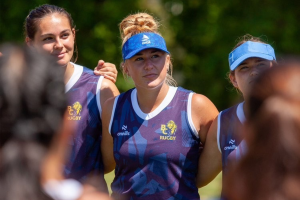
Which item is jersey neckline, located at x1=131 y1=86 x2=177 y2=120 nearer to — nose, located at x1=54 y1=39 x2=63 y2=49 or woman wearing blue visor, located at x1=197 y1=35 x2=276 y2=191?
woman wearing blue visor, located at x1=197 y1=35 x2=276 y2=191

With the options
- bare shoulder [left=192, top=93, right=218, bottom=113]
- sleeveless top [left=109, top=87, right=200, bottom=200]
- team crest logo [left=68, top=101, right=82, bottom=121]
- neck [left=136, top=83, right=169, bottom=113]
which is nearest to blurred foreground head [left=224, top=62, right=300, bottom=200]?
sleeveless top [left=109, top=87, right=200, bottom=200]

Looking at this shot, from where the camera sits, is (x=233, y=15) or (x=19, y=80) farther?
(x=233, y=15)

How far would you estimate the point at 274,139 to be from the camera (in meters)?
1.75

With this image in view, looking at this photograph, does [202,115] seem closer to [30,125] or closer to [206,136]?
[206,136]

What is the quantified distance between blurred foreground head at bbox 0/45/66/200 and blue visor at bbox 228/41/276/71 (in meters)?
2.15

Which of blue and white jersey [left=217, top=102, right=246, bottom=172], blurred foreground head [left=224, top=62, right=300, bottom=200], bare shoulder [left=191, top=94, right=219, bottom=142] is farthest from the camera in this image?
bare shoulder [left=191, top=94, right=219, bottom=142]

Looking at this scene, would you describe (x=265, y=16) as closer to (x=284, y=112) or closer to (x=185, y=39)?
(x=185, y=39)

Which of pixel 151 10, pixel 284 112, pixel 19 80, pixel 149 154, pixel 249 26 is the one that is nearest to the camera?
pixel 284 112

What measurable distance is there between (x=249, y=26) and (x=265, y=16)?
451mm

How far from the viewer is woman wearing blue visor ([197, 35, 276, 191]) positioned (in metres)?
3.72

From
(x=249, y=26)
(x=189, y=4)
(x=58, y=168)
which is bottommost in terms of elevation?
(x=58, y=168)

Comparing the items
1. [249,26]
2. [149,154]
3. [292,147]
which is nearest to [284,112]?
[292,147]

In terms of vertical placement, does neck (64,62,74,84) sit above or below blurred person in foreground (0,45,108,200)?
above

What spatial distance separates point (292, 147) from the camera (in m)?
1.73
